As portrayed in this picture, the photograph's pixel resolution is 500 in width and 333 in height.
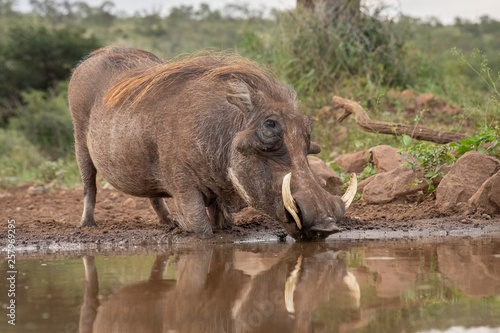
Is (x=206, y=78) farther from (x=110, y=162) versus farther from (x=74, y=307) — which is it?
(x=74, y=307)

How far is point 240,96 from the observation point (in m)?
4.30

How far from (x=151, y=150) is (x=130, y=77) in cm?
75

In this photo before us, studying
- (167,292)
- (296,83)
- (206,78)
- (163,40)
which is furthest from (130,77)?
(163,40)

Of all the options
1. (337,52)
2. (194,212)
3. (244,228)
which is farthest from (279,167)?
(337,52)

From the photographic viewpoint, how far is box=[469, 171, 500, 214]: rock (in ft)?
15.4

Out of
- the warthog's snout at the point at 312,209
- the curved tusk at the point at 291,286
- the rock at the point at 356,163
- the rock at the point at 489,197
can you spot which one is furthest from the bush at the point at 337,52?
the curved tusk at the point at 291,286

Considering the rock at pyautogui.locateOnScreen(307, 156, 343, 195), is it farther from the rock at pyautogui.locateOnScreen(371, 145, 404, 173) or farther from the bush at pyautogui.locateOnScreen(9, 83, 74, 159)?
the bush at pyautogui.locateOnScreen(9, 83, 74, 159)

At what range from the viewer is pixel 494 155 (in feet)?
17.5

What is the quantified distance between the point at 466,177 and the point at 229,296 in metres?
2.83

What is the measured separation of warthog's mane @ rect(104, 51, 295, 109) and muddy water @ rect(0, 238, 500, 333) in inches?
43.9

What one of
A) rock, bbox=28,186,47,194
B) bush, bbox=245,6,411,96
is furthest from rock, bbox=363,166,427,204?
rock, bbox=28,186,47,194

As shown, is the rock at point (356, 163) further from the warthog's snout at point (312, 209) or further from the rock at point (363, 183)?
the warthog's snout at point (312, 209)

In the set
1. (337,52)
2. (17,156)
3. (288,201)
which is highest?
(337,52)

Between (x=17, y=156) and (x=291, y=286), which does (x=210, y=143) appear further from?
(x=17, y=156)
